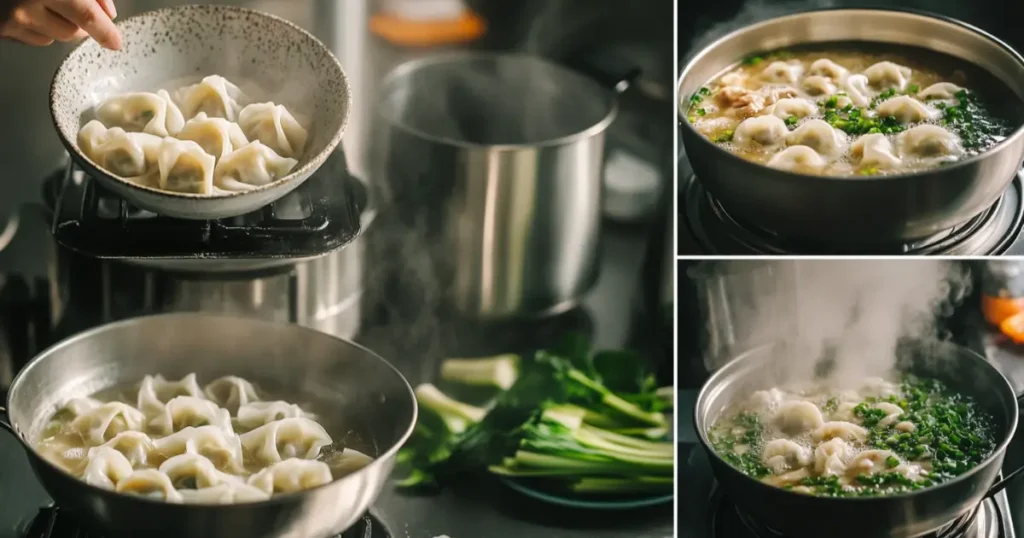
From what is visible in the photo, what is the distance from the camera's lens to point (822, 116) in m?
1.72

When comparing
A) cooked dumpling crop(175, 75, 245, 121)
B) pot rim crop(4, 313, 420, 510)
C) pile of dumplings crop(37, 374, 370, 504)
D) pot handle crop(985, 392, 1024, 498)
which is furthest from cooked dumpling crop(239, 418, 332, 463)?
pot handle crop(985, 392, 1024, 498)

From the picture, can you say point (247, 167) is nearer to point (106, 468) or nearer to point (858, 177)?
point (106, 468)

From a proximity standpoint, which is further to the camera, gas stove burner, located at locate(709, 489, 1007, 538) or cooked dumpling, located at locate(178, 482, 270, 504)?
gas stove burner, located at locate(709, 489, 1007, 538)

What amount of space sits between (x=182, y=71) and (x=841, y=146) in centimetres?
104

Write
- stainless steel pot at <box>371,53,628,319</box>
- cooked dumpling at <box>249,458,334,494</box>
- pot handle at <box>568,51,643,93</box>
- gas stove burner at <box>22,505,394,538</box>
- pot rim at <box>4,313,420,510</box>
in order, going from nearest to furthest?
pot rim at <box>4,313,420,510</box>, cooked dumpling at <box>249,458,334,494</box>, gas stove burner at <box>22,505,394,538</box>, stainless steel pot at <box>371,53,628,319</box>, pot handle at <box>568,51,643,93</box>

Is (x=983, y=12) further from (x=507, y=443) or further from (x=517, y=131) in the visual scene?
(x=507, y=443)

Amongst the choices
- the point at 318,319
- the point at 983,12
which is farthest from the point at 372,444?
the point at 983,12

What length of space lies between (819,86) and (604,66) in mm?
455

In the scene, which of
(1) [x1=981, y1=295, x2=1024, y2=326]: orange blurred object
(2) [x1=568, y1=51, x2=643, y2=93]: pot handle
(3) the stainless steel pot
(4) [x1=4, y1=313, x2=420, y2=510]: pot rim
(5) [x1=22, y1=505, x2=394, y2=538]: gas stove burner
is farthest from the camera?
(2) [x1=568, y1=51, x2=643, y2=93]: pot handle

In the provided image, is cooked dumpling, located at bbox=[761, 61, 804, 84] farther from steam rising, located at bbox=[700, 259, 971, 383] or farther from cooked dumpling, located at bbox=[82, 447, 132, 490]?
cooked dumpling, located at bbox=[82, 447, 132, 490]

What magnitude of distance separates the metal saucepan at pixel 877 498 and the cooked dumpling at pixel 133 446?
870 mm

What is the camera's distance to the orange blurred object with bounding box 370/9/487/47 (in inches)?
78.0

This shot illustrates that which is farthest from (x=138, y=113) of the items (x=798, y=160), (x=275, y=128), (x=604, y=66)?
(x=798, y=160)

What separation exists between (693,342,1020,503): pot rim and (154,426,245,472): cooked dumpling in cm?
74
